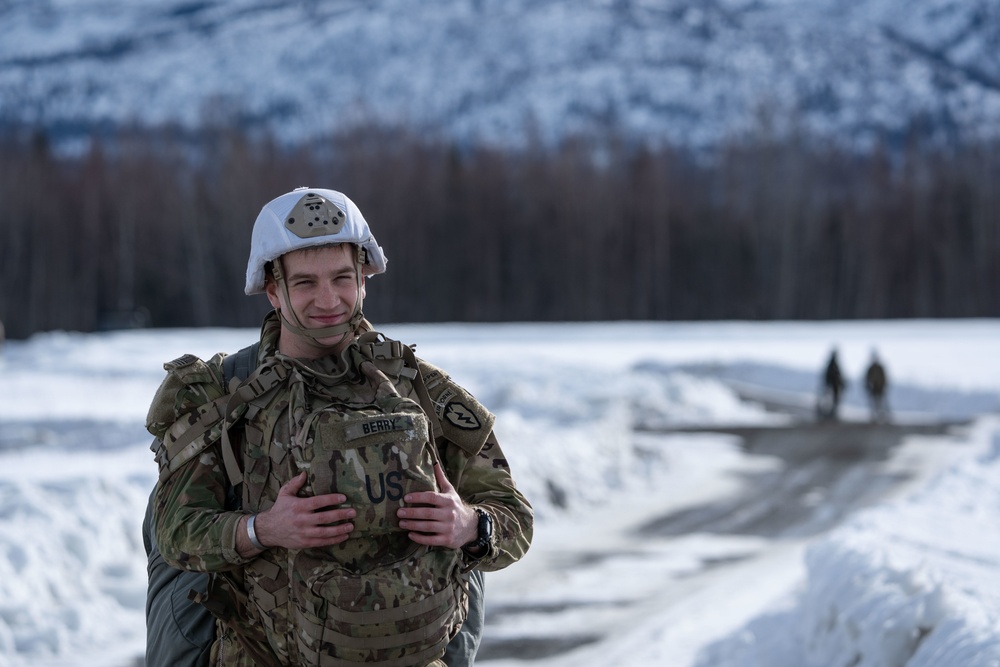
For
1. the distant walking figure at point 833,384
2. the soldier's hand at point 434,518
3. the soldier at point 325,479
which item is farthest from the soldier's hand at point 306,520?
the distant walking figure at point 833,384

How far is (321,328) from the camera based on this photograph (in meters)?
2.99

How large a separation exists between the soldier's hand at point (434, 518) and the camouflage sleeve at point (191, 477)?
40 centimetres

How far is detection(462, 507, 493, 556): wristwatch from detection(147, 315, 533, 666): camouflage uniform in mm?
23

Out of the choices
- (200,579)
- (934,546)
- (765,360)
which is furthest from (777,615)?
(765,360)

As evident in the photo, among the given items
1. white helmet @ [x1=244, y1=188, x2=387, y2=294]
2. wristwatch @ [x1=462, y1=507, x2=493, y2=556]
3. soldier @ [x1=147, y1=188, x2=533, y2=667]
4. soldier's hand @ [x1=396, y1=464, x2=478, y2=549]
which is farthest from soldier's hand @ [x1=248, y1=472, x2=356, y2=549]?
white helmet @ [x1=244, y1=188, x2=387, y2=294]

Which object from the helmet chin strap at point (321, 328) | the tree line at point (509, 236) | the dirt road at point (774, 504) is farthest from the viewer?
the tree line at point (509, 236)

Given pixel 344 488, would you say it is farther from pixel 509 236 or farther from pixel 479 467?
pixel 509 236

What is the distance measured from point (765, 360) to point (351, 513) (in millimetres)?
36454

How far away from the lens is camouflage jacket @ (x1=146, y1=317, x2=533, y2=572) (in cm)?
289

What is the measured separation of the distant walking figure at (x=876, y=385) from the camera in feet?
85.2

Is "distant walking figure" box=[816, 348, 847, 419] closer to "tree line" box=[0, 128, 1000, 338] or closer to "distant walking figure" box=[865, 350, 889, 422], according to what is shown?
"distant walking figure" box=[865, 350, 889, 422]

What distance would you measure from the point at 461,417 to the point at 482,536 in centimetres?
29

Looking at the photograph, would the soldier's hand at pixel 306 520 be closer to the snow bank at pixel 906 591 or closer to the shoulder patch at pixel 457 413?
the shoulder patch at pixel 457 413

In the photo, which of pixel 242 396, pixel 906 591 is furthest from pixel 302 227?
pixel 906 591
